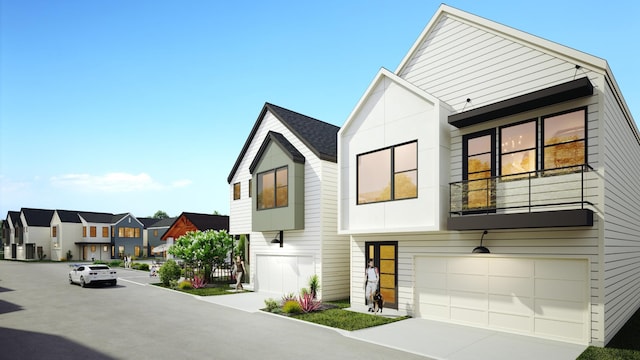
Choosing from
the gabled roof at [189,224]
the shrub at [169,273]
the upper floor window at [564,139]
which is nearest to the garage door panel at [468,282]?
the upper floor window at [564,139]

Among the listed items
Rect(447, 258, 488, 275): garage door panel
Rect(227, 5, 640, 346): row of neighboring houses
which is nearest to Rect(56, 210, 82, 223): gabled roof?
Rect(227, 5, 640, 346): row of neighboring houses

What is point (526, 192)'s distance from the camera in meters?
11.1

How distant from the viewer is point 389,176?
46.6 ft

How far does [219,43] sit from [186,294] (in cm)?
1316

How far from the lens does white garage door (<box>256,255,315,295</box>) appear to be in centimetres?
1842

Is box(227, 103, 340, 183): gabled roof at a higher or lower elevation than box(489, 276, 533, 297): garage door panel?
higher

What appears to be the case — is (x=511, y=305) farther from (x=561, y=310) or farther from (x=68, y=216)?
(x=68, y=216)

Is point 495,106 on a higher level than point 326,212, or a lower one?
higher

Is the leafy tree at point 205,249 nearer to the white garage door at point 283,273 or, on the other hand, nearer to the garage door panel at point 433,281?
the white garage door at point 283,273

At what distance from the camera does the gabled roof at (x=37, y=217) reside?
200ft

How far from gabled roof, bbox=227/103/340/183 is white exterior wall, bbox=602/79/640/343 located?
10996 millimetres

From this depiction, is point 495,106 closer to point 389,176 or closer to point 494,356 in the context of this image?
point 389,176

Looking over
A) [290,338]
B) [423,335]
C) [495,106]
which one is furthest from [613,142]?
[290,338]

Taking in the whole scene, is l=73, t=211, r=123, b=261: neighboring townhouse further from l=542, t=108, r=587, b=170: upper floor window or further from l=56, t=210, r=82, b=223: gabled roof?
l=542, t=108, r=587, b=170: upper floor window
